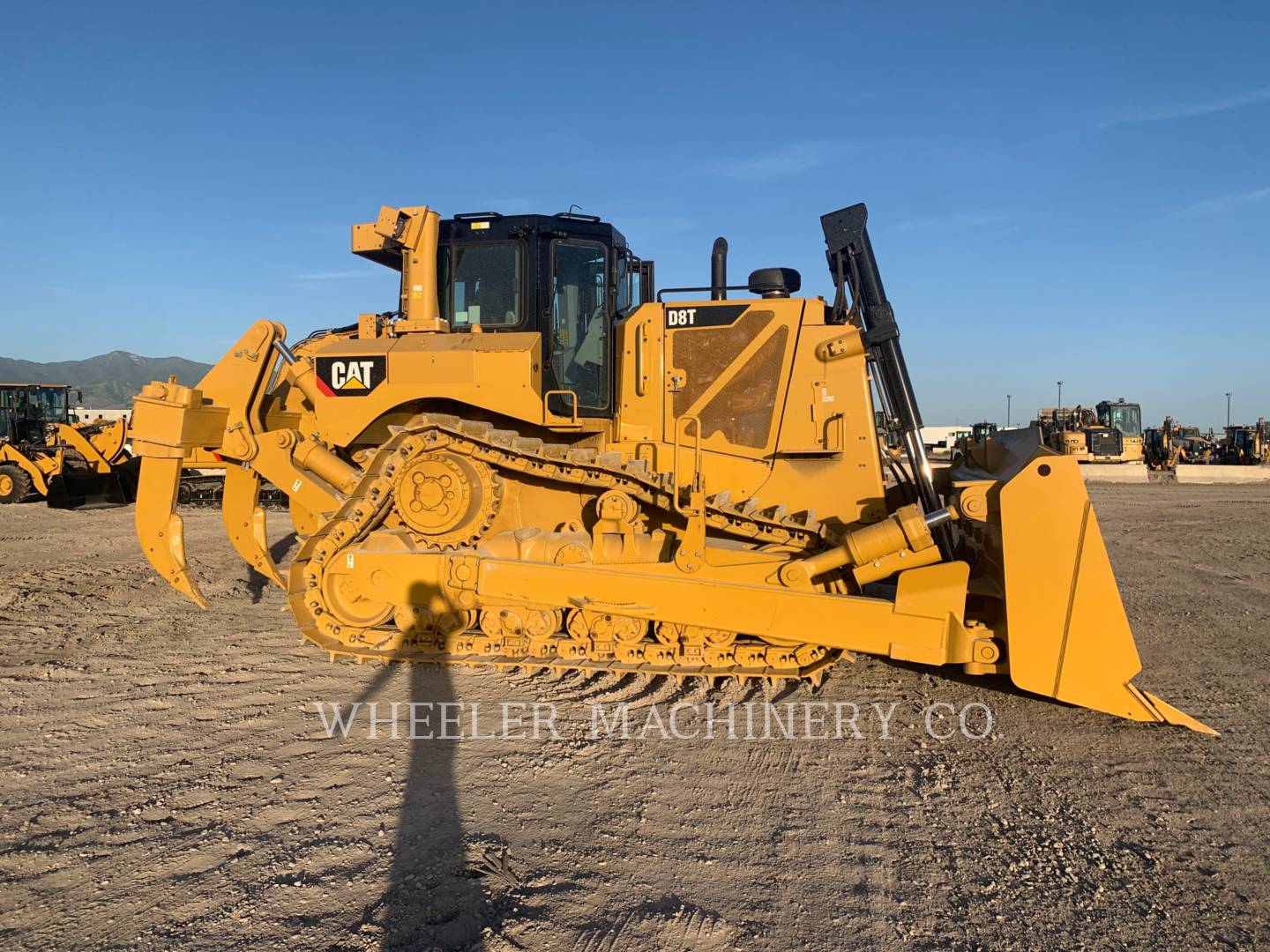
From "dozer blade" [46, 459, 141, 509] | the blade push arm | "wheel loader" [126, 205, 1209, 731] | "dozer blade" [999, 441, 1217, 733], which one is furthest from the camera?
"dozer blade" [46, 459, 141, 509]

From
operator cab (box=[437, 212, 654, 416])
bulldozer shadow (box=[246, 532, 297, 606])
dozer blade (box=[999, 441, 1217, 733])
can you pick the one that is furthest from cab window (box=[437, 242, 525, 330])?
dozer blade (box=[999, 441, 1217, 733])

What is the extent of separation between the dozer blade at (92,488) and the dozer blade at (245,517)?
13.9 m

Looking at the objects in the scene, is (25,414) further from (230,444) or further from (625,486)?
(625,486)

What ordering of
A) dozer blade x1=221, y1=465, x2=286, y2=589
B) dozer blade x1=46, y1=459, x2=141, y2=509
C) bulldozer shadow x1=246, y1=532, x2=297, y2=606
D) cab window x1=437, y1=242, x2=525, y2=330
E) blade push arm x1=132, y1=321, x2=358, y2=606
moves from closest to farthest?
1. blade push arm x1=132, y1=321, x2=358, y2=606
2. cab window x1=437, y1=242, x2=525, y2=330
3. dozer blade x1=221, y1=465, x2=286, y2=589
4. bulldozer shadow x1=246, y1=532, x2=297, y2=606
5. dozer blade x1=46, y1=459, x2=141, y2=509

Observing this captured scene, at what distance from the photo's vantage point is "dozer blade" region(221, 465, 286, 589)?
7.26 meters

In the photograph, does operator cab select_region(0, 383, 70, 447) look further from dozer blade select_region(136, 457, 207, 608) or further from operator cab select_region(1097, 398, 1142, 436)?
operator cab select_region(1097, 398, 1142, 436)

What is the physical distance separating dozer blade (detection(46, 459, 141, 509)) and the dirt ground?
15.2 m

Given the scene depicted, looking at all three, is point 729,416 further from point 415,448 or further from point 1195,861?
point 1195,861

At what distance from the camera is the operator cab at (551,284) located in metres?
6.42

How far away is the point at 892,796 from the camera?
4.18 m

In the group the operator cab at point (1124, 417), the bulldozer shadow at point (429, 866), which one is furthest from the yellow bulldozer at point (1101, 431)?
the bulldozer shadow at point (429, 866)

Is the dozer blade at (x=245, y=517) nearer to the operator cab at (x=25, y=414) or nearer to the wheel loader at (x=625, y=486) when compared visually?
the wheel loader at (x=625, y=486)

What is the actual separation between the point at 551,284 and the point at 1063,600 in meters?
4.51

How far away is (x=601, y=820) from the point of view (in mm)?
3852
